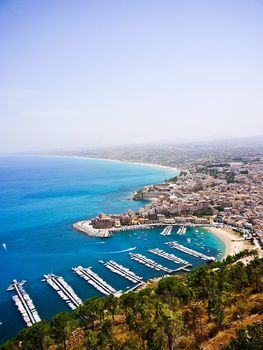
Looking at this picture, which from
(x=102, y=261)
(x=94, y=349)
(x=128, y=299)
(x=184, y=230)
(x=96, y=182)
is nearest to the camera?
(x=94, y=349)

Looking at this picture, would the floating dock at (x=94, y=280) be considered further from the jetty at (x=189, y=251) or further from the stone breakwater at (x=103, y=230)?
the stone breakwater at (x=103, y=230)

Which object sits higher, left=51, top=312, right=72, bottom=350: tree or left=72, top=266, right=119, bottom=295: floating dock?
left=51, top=312, right=72, bottom=350: tree

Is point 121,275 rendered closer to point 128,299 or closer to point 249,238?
point 128,299

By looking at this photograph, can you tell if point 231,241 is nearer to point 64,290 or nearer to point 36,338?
point 64,290

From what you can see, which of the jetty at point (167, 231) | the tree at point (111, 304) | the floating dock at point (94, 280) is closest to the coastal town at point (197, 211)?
the jetty at point (167, 231)

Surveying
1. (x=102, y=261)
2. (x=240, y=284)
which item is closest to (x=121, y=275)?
(x=102, y=261)

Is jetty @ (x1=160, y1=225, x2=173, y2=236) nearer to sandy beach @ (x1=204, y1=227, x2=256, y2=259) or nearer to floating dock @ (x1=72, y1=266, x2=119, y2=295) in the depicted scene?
sandy beach @ (x1=204, y1=227, x2=256, y2=259)

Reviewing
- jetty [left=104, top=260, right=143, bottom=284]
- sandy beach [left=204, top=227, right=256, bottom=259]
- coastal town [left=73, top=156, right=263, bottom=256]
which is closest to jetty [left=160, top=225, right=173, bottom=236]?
coastal town [left=73, top=156, right=263, bottom=256]
